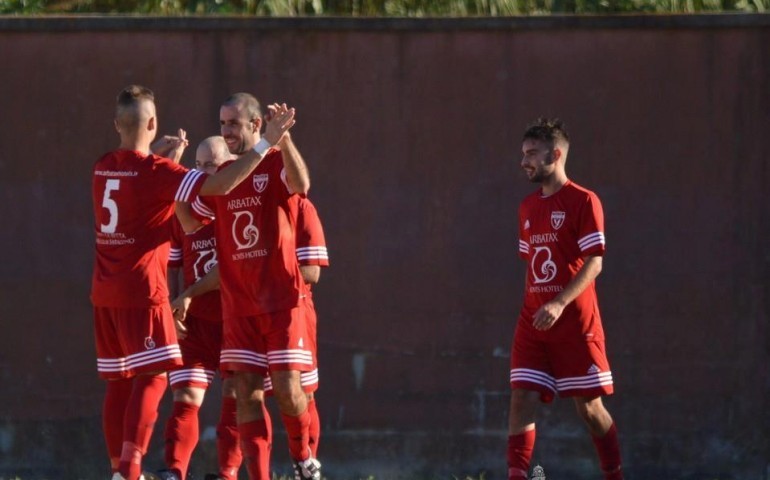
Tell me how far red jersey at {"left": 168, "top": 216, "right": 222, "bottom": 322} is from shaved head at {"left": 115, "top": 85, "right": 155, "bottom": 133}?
0.94m

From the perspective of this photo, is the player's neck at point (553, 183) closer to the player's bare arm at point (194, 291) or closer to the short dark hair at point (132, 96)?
the player's bare arm at point (194, 291)

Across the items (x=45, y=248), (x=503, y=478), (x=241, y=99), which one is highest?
(x=241, y=99)

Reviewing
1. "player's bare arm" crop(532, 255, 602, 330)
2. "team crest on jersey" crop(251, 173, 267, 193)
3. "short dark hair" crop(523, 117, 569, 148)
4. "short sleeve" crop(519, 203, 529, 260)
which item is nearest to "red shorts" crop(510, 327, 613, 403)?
"player's bare arm" crop(532, 255, 602, 330)

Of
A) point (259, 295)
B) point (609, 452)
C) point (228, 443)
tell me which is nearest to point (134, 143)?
point (259, 295)

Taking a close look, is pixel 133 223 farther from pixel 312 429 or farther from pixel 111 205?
pixel 312 429

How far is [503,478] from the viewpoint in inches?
347

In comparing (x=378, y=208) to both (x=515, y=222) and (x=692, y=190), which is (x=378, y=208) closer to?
(x=515, y=222)

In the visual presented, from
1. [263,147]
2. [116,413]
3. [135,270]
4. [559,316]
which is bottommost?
[116,413]

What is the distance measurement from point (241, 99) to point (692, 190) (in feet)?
9.75

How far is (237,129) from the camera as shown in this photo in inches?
289

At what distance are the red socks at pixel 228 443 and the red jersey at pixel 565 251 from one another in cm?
166

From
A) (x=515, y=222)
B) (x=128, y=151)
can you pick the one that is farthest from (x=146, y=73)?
(x=515, y=222)

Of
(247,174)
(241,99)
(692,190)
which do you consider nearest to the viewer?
(247,174)

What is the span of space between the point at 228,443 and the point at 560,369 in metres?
1.85
